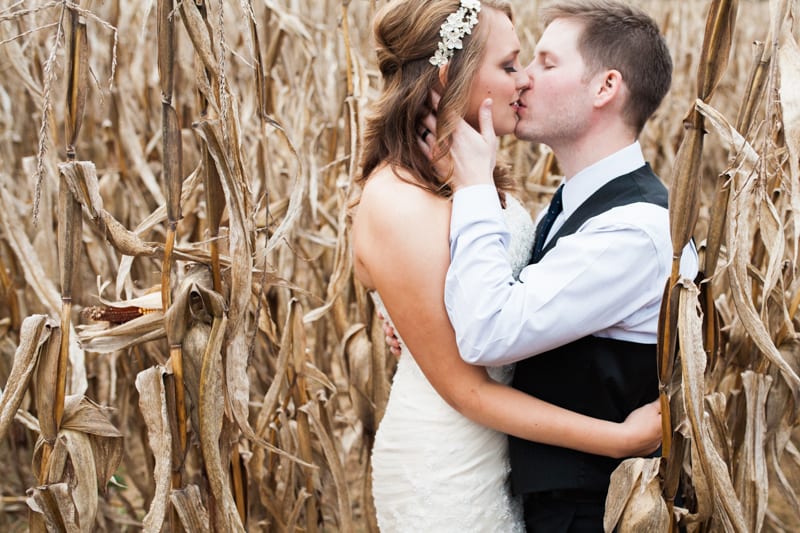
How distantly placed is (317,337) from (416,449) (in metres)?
0.79

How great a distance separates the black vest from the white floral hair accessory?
405 mm

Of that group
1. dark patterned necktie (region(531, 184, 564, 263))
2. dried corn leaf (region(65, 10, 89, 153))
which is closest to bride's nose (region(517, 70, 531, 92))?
dark patterned necktie (region(531, 184, 564, 263))

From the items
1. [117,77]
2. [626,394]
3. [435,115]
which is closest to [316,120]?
[117,77]

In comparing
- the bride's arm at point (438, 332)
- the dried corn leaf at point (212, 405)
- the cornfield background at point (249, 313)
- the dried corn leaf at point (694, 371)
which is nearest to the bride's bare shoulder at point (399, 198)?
the bride's arm at point (438, 332)

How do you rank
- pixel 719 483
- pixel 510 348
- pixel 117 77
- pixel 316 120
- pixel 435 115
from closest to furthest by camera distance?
pixel 719 483 → pixel 510 348 → pixel 435 115 → pixel 117 77 → pixel 316 120

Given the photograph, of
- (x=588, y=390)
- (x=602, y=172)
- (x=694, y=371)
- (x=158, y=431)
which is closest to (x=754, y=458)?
(x=588, y=390)

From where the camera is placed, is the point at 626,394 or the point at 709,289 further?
the point at 626,394

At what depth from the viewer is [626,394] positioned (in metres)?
1.41

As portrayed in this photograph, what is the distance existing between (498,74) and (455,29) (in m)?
0.13

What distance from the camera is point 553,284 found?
1.31m

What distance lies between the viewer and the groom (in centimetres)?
130

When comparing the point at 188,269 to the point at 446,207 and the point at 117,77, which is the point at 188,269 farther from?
the point at 117,77

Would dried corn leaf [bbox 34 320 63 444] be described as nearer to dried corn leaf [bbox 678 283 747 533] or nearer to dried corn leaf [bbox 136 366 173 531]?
dried corn leaf [bbox 136 366 173 531]

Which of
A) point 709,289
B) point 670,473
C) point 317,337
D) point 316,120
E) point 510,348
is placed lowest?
point 317,337
